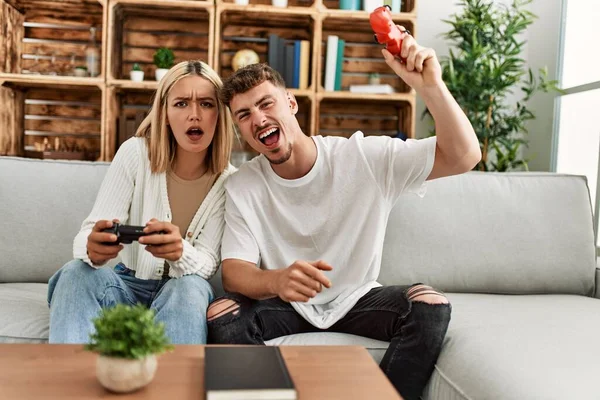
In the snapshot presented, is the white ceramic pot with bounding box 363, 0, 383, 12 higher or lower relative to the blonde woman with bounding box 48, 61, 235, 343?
higher

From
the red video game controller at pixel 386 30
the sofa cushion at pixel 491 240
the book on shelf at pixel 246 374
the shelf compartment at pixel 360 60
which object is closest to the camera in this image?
the book on shelf at pixel 246 374

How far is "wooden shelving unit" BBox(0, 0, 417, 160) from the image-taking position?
2988mm

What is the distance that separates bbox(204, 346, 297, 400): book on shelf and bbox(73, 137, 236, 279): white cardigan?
2.13 ft

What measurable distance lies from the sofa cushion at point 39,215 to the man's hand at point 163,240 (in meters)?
Result: 0.64

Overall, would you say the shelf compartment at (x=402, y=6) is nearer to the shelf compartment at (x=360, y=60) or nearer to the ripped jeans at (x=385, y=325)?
the shelf compartment at (x=360, y=60)

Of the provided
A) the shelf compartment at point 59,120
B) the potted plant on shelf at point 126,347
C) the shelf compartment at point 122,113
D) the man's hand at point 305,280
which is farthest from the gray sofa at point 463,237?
the shelf compartment at point 59,120

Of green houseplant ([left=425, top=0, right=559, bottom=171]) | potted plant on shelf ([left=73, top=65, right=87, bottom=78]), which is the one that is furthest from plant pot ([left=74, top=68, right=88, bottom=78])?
green houseplant ([left=425, top=0, right=559, bottom=171])

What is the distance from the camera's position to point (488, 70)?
3008 mm

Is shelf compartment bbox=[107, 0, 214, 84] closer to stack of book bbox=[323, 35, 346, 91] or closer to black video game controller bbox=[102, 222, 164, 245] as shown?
stack of book bbox=[323, 35, 346, 91]

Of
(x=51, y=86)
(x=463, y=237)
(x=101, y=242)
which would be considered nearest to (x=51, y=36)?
(x=51, y=86)

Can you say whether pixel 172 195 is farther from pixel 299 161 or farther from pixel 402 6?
pixel 402 6

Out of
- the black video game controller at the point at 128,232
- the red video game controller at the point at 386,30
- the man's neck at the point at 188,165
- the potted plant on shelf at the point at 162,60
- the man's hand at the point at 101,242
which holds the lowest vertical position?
the man's hand at the point at 101,242

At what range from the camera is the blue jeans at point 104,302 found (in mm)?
1312

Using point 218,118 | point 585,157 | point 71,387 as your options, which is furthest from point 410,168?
point 585,157
